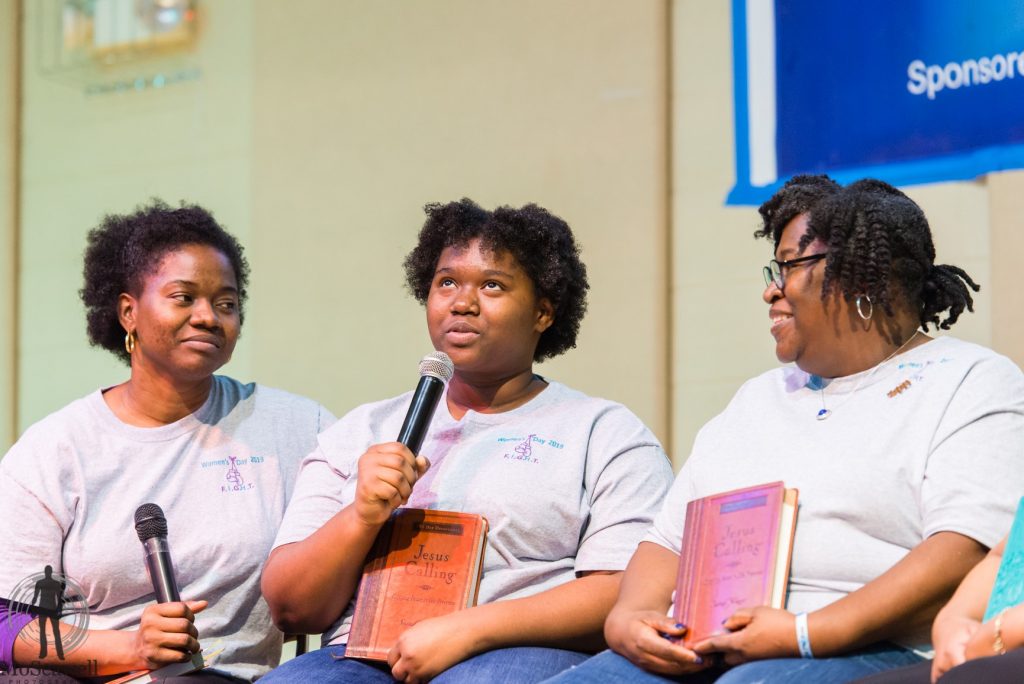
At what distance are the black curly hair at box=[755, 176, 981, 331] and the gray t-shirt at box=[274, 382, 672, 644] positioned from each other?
571 millimetres

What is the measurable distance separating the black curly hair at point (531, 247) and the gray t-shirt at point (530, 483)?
23 centimetres

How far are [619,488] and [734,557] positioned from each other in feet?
1.44

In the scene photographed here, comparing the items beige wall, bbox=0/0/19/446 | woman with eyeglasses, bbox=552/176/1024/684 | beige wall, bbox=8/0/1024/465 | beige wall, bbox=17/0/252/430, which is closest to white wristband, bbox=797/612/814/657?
woman with eyeglasses, bbox=552/176/1024/684

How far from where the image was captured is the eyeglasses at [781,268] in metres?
2.40

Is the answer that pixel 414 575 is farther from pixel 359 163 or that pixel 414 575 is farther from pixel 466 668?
pixel 359 163

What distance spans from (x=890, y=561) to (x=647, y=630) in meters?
0.42

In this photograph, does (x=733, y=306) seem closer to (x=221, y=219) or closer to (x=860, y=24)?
(x=860, y=24)

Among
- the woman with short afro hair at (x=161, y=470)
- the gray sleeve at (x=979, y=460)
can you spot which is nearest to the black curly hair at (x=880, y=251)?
the gray sleeve at (x=979, y=460)

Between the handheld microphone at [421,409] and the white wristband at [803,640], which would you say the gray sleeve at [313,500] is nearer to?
the handheld microphone at [421,409]

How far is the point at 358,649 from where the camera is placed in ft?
8.14

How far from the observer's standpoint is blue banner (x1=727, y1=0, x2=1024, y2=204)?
323cm

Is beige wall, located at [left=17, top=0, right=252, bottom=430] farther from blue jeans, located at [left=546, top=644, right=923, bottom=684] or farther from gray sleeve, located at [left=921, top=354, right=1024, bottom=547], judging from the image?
gray sleeve, located at [left=921, top=354, right=1024, bottom=547]

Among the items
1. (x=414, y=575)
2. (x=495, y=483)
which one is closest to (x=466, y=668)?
(x=414, y=575)

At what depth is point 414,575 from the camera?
99.2 inches
